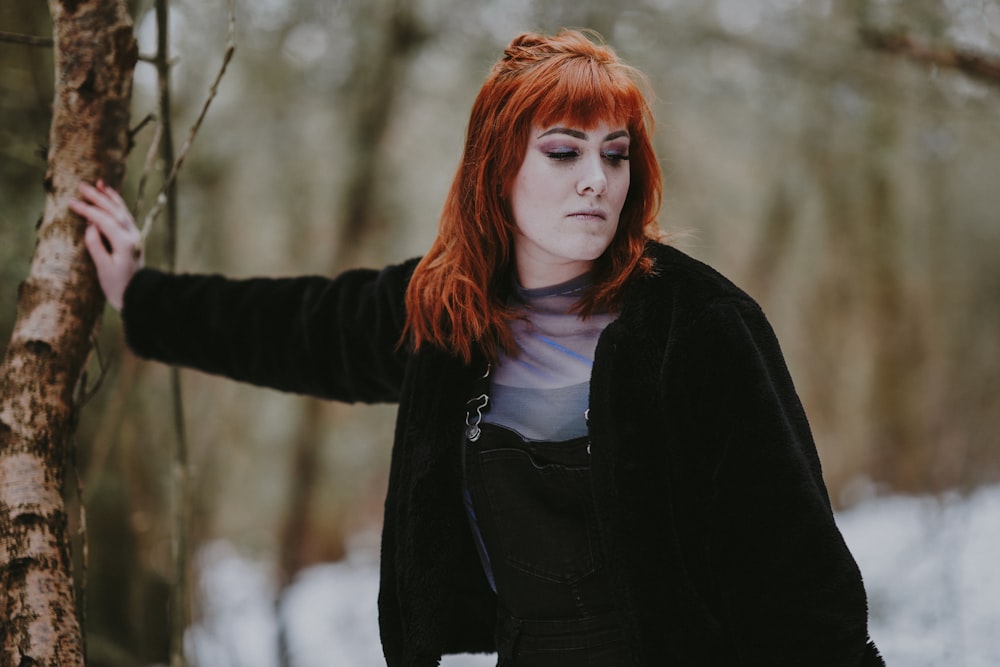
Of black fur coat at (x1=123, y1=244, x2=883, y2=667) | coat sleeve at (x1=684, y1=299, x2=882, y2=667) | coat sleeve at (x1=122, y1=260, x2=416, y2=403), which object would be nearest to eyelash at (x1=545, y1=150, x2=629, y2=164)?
black fur coat at (x1=123, y1=244, x2=883, y2=667)

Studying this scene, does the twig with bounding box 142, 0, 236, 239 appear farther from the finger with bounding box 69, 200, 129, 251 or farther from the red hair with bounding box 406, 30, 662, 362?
the red hair with bounding box 406, 30, 662, 362

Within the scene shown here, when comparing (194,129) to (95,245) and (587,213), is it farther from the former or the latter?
(587,213)

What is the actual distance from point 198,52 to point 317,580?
3.63 metres

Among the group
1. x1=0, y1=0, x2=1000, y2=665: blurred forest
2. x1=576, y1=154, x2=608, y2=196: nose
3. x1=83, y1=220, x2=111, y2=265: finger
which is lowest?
x1=576, y1=154, x2=608, y2=196: nose

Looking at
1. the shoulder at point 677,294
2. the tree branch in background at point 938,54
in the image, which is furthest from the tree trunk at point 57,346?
the tree branch in background at point 938,54

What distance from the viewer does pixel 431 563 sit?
5.05 ft

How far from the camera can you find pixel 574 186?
1473 millimetres

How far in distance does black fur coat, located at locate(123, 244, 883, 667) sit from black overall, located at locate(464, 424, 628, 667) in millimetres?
78

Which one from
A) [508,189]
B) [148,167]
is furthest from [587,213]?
[148,167]

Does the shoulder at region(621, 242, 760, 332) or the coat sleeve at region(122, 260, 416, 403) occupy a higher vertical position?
the coat sleeve at region(122, 260, 416, 403)

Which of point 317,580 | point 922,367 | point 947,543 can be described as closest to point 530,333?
point 947,543

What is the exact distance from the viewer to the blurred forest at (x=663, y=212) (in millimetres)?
4543

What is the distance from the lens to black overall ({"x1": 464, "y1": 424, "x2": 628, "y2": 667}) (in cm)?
144

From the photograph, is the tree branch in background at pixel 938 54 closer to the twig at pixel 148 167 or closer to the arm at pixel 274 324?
the arm at pixel 274 324
